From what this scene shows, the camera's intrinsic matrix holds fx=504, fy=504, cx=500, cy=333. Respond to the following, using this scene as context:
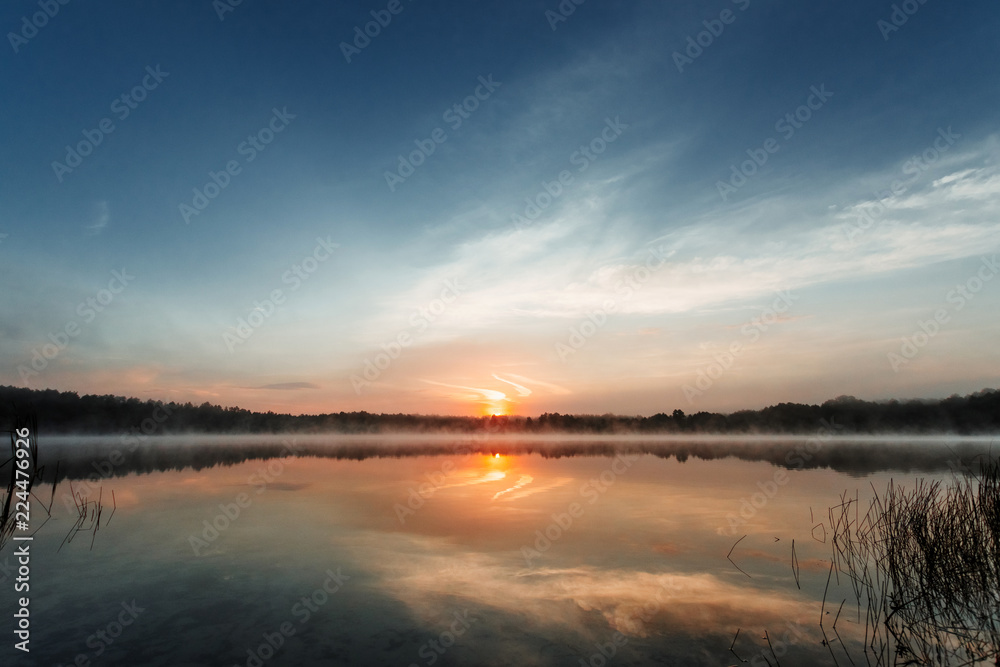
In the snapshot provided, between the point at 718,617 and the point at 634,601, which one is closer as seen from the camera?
the point at 718,617

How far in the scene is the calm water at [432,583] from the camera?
20.2 ft

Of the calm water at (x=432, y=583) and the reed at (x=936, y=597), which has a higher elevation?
the reed at (x=936, y=597)

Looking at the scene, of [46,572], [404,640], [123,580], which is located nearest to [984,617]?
[404,640]

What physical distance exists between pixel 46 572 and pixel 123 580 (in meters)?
1.67

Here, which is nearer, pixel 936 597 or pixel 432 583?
pixel 936 597

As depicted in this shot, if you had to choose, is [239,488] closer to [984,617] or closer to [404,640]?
[404,640]

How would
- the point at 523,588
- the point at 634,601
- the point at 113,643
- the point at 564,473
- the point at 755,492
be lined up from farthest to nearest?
1. the point at 564,473
2. the point at 755,492
3. the point at 523,588
4. the point at 634,601
5. the point at 113,643

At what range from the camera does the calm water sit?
20.2 ft

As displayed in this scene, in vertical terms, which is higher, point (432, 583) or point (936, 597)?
point (936, 597)

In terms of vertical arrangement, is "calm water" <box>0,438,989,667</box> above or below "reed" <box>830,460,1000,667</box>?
below

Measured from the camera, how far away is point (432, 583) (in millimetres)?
8758

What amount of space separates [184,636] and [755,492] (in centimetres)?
1989

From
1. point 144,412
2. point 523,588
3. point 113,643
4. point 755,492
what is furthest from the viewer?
point 144,412

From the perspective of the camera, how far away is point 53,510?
1486cm
